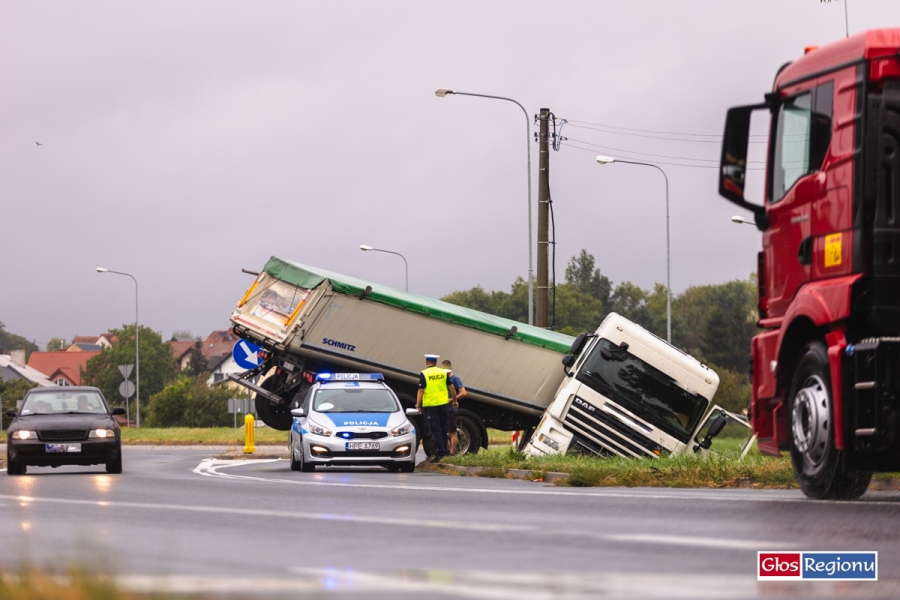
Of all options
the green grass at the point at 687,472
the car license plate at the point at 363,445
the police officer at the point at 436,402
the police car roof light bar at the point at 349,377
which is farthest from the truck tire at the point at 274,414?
the green grass at the point at 687,472

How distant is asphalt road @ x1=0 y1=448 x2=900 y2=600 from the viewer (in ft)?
20.5

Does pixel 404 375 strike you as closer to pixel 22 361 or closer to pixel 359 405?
pixel 359 405

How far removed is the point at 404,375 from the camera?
82.1 ft

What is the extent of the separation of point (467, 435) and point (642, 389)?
400 cm

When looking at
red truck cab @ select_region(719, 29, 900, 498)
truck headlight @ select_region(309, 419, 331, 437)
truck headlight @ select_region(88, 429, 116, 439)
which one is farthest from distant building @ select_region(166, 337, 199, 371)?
red truck cab @ select_region(719, 29, 900, 498)

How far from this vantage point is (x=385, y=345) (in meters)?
24.9

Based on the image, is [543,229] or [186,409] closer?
[543,229]

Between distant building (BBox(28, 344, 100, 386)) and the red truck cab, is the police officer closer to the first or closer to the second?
the red truck cab

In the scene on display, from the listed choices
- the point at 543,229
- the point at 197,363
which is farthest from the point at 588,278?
the point at 543,229

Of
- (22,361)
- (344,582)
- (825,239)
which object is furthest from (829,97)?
(22,361)

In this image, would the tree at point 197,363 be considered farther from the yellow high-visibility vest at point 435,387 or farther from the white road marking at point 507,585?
the white road marking at point 507,585

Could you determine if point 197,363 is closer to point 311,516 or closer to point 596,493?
point 596,493

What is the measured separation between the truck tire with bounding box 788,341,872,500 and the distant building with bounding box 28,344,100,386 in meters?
158

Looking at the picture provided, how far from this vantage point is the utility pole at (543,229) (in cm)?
2883
